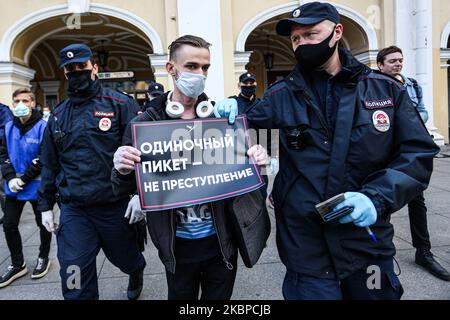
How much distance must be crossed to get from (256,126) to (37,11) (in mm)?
10084

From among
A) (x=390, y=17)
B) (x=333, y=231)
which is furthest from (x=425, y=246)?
(x=390, y=17)

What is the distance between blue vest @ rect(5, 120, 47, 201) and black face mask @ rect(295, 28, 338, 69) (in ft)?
9.31

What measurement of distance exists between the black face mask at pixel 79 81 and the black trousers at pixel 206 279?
1.46 metres

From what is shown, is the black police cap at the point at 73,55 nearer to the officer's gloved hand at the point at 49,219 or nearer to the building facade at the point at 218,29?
the officer's gloved hand at the point at 49,219

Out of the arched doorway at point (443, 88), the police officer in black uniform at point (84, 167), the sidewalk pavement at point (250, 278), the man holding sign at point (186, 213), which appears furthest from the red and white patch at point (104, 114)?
the arched doorway at point (443, 88)

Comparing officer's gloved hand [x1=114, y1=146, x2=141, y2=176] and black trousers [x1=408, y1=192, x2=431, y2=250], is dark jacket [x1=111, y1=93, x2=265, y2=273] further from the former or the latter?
black trousers [x1=408, y1=192, x2=431, y2=250]

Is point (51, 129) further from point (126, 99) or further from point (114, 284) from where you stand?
point (114, 284)

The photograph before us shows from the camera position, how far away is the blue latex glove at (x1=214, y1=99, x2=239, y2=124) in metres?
1.95

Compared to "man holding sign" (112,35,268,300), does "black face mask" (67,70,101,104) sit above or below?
above

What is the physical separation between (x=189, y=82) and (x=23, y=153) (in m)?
2.43

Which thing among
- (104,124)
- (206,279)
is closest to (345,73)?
(206,279)

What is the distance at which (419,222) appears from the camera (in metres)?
3.39

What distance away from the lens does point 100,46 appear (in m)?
13.7

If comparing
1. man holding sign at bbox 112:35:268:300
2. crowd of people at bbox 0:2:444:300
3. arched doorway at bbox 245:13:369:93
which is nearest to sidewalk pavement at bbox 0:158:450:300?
crowd of people at bbox 0:2:444:300
